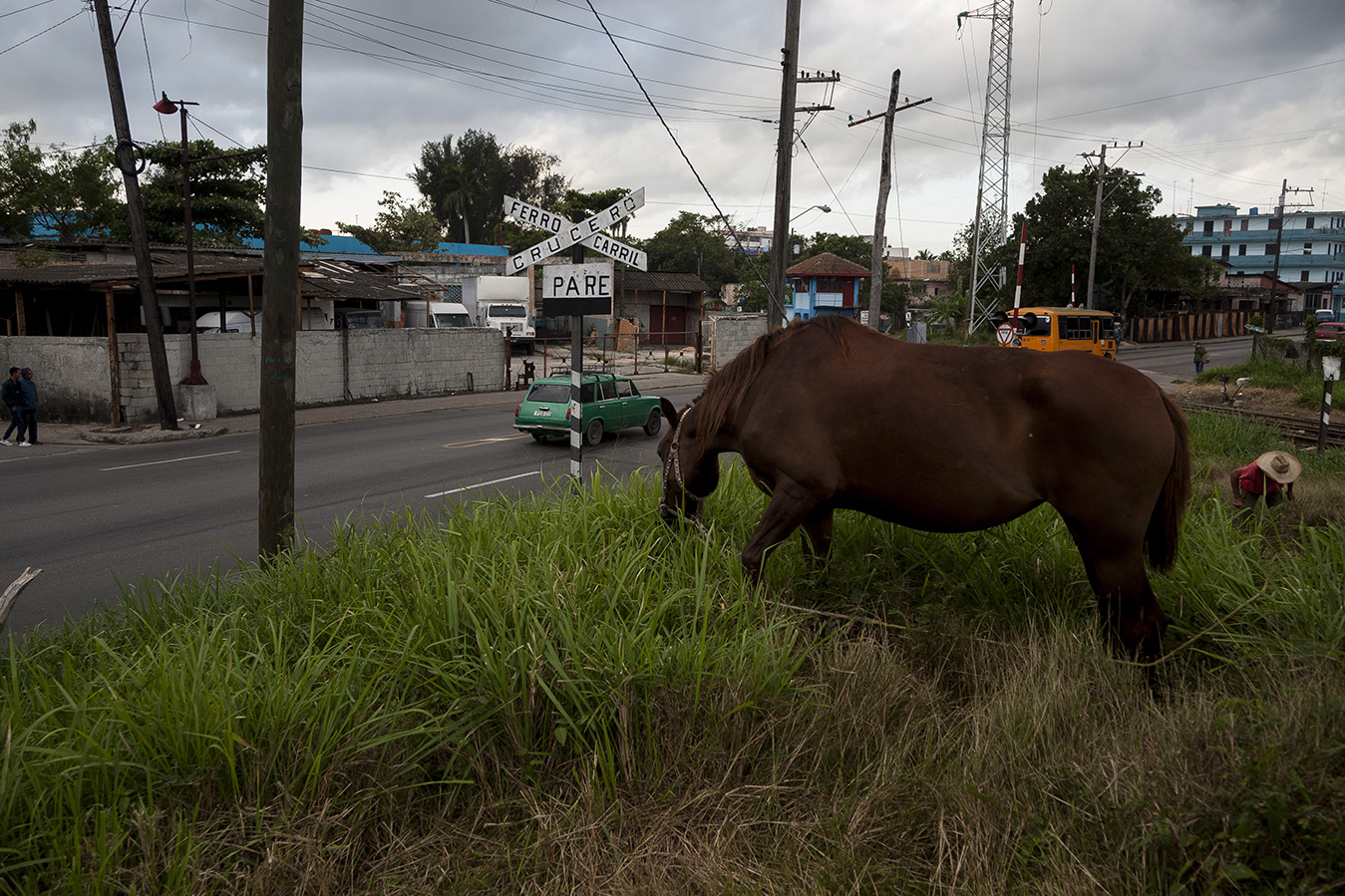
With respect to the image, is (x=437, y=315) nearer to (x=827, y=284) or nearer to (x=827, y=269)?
(x=827, y=269)

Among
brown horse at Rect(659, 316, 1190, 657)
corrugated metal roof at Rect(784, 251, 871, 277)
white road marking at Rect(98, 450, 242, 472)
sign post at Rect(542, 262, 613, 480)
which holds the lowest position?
white road marking at Rect(98, 450, 242, 472)

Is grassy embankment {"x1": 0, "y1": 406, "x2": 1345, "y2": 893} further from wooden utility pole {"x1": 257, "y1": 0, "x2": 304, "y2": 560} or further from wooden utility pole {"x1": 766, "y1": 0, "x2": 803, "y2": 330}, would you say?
wooden utility pole {"x1": 766, "y1": 0, "x2": 803, "y2": 330}

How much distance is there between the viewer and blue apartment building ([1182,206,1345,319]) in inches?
3605

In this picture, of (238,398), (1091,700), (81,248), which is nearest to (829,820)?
(1091,700)

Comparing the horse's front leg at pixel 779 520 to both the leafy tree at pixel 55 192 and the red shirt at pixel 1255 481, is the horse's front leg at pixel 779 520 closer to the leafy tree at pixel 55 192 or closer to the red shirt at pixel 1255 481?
the red shirt at pixel 1255 481

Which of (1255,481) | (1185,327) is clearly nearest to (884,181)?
(1255,481)

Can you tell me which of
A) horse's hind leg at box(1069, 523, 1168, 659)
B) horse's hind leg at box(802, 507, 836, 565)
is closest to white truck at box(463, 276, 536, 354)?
horse's hind leg at box(802, 507, 836, 565)

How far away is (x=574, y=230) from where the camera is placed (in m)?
7.45

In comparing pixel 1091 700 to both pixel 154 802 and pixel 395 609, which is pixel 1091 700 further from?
pixel 154 802

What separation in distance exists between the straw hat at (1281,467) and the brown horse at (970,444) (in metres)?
3.15

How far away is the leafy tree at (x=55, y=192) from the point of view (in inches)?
1423

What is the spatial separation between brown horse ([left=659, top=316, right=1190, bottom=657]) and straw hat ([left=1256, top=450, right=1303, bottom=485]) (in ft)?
10.3

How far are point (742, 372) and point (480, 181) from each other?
263 feet

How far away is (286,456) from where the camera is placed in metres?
6.79
